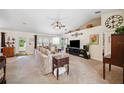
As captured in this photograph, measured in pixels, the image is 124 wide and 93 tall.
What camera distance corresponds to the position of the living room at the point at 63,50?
292cm

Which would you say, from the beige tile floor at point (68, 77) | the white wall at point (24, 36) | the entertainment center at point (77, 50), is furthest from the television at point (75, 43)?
the white wall at point (24, 36)

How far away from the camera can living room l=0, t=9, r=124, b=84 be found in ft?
9.58

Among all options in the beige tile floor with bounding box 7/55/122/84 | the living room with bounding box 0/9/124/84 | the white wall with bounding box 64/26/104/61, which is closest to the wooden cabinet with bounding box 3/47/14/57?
the living room with bounding box 0/9/124/84

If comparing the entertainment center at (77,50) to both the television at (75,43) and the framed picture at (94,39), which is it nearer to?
the television at (75,43)

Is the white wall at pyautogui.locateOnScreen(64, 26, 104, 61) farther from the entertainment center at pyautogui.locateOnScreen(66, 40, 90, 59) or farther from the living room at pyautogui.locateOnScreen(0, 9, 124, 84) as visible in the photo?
the entertainment center at pyautogui.locateOnScreen(66, 40, 90, 59)

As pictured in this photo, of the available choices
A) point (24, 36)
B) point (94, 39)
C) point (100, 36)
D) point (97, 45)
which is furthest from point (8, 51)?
point (100, 36)

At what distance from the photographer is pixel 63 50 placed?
5.95 m

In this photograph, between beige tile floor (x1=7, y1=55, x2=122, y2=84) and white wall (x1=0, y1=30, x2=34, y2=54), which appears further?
white wall (x1=0, y1=30, x2=34, y2=54)

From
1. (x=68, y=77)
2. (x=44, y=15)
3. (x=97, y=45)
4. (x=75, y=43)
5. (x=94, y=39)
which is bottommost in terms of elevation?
(x=68, y=77)

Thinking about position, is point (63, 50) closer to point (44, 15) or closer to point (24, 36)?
point (44, 15)

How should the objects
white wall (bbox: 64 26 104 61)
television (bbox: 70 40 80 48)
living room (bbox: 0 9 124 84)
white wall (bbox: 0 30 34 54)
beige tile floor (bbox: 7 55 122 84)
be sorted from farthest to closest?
white wall (bbox: 0 30 34 54) < television (bbox: 70 40 80 48) < white wall (bbox: 64 26 104 61) < living room (bbox: 0 9 124 84) < beige tile floor (bbox: 7 55 122 84)

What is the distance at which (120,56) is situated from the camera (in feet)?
7.79
